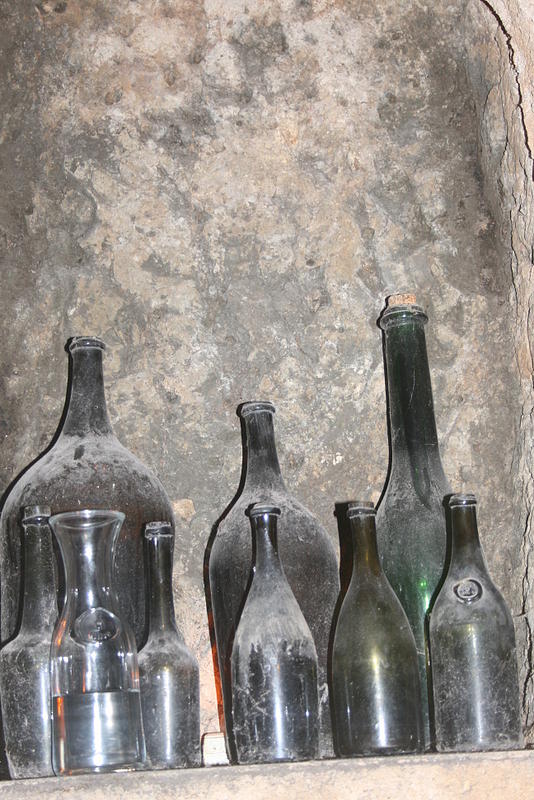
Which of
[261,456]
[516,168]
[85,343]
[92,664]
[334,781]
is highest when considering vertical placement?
[516,168]

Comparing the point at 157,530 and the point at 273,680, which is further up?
the point at 157,530

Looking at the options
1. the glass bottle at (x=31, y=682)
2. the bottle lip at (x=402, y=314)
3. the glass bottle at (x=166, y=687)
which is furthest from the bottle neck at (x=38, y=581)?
the bottle lip at (x=402, y=314)

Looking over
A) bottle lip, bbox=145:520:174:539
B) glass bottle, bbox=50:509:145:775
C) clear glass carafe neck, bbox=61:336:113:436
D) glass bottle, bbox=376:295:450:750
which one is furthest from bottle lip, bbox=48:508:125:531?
glass bottle, bbox=376:295:450:750

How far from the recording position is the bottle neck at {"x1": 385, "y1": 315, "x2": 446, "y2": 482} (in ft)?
3.78

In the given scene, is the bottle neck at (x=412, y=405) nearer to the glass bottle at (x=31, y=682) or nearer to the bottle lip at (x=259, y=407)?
the bottle lip at (x=259, y=407)

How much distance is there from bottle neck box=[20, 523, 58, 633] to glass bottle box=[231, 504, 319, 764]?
0.19 meters

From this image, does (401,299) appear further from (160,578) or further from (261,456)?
(160,578)

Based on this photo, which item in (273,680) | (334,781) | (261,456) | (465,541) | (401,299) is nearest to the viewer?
(334,781)

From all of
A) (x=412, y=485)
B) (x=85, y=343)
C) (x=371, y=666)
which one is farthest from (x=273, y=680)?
(x=85, y=343)

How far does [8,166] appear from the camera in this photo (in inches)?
54.0

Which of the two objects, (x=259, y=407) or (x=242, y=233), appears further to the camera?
(x=242, y=233)

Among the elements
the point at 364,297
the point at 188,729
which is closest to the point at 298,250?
the point at 364,297

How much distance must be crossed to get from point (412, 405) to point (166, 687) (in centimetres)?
43

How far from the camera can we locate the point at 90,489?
42.2 inches
